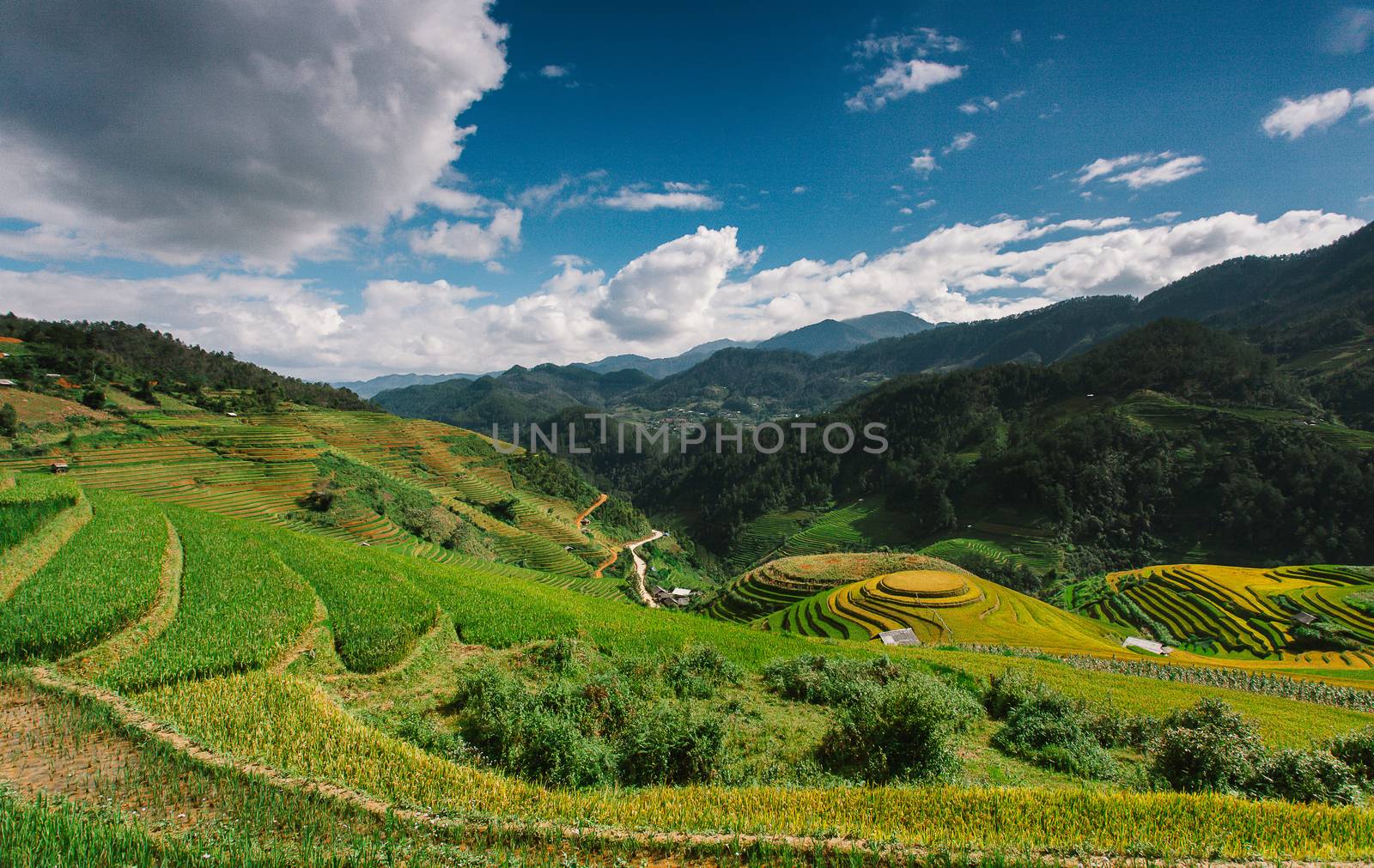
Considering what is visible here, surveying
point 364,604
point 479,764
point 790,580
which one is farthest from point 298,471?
point 790,580

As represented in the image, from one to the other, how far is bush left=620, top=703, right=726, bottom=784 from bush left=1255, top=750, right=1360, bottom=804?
9.46 metres

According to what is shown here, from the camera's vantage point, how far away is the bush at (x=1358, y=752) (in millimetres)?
9453

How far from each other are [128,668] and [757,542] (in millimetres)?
124511

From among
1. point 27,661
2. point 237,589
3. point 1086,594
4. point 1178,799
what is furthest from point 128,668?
point 1086,594

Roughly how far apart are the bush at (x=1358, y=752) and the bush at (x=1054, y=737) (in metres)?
3.92

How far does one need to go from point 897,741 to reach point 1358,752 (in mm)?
9457

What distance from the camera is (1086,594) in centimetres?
5719

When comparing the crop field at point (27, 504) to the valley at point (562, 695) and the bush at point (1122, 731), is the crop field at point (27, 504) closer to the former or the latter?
the valley at point (562, 695)

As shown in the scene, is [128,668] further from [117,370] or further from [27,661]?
[117,370]

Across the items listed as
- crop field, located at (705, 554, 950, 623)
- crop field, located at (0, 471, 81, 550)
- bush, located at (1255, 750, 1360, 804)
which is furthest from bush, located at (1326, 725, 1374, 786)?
crop field, located at (705, 554, 950, 623)

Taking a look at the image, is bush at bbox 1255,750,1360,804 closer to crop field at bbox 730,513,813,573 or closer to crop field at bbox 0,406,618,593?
crop field at bbox 0,406,618,593

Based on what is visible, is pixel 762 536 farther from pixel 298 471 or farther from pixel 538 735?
pixel 538 735

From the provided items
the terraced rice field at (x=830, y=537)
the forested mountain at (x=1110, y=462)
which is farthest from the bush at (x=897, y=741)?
the forested mountain at (x=1110, y=462)

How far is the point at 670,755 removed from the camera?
8820 millimetres
